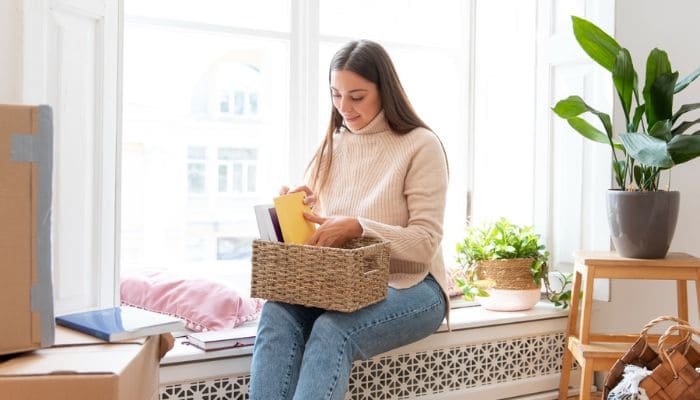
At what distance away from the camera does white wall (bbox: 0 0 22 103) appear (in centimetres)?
177

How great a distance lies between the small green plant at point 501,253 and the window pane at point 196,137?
78cm

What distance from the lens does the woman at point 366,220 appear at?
165cm

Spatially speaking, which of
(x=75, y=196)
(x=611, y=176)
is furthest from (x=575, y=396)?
(x=75, y=196)

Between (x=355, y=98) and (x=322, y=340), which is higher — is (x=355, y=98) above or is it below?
above

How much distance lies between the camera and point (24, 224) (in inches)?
42.4

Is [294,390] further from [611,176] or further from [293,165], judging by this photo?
[611,176]

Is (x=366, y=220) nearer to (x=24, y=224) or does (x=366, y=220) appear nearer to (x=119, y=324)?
(x=119, y=324)

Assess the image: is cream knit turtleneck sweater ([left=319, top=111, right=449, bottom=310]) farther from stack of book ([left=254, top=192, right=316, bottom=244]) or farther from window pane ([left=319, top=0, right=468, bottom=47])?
window pane ([left=319, top=0, right=468, bottom=47])

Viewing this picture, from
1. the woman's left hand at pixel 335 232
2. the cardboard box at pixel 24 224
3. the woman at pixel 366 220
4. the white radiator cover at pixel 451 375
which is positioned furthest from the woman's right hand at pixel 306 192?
the cardboard box at pixel 24 224

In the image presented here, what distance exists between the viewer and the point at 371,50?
203 cm

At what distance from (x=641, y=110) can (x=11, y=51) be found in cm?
182

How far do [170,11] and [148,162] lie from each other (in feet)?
1.78

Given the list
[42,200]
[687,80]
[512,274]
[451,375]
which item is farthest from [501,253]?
[42,200]

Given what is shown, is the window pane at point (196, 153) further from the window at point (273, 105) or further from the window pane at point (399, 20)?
the window pane at point (399, 20)
